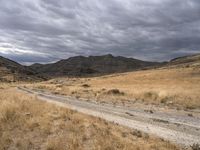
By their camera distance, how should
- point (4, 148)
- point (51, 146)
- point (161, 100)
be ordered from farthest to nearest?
1. point (161, 100)
2. point (4, 148)
3. point (51, 146)

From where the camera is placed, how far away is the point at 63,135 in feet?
43.2

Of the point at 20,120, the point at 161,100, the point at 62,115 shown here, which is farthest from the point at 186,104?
the point at 20,120

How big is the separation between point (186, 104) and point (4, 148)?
2143 cm

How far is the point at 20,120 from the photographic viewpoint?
56.3 ft

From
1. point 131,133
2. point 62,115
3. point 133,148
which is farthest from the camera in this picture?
point 62,115

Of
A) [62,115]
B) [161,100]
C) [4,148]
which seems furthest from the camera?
[161,100]

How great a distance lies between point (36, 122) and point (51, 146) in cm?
466

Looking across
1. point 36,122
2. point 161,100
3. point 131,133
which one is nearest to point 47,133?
point 36,122

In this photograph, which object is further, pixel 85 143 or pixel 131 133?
pixel 131 133

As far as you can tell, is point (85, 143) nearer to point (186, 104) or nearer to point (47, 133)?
point (47, 133)

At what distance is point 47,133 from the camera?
1424 centimetres

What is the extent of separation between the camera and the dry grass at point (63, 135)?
11.5m

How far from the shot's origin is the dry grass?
11.5m

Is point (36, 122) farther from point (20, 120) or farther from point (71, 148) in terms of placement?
point (71, 148)
